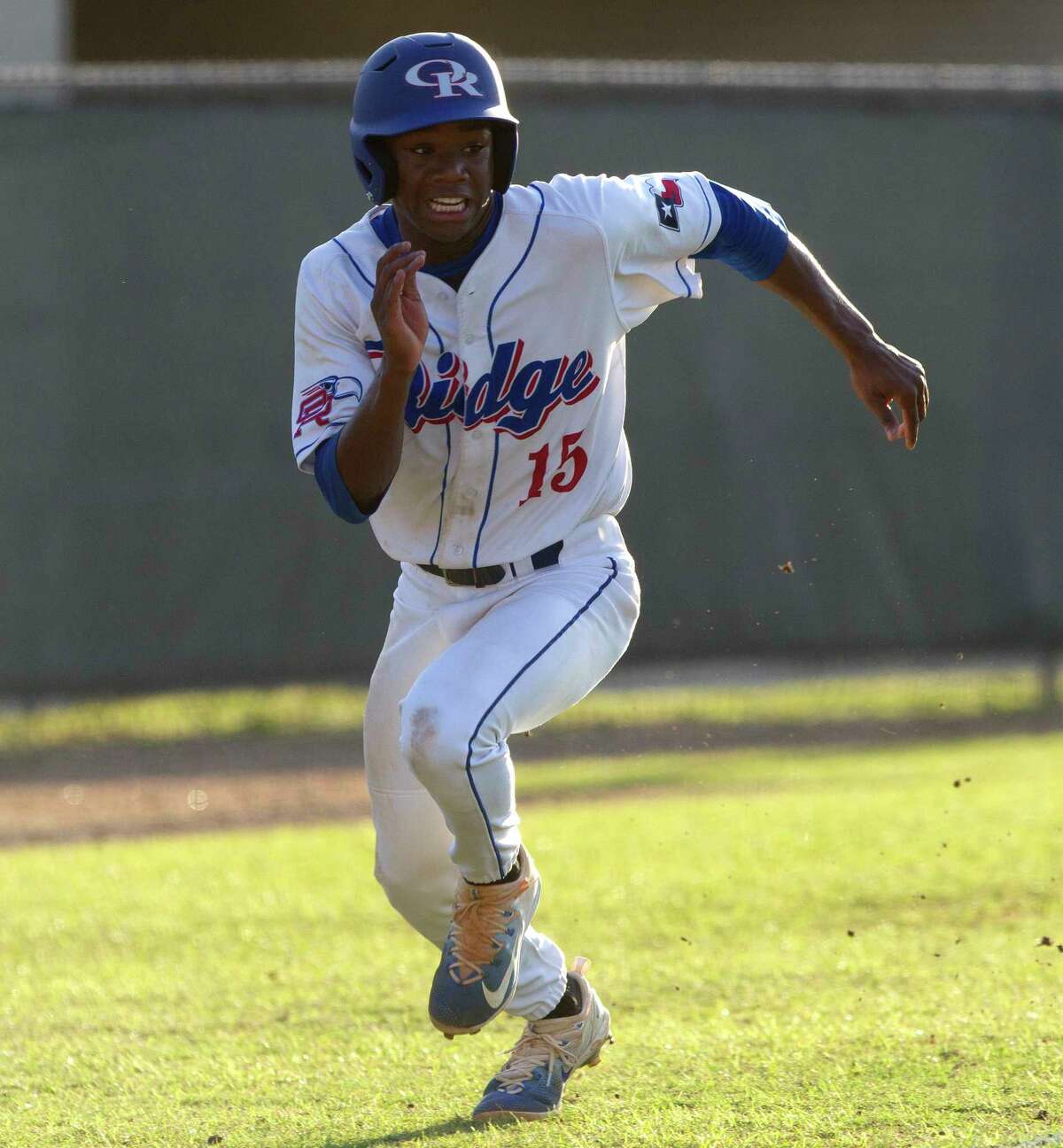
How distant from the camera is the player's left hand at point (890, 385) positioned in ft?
12.7

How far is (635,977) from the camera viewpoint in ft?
16.2

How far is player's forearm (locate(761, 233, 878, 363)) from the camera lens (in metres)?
3.95

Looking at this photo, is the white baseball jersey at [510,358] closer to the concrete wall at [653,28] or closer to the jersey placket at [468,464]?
the jersey placket at [468,464]

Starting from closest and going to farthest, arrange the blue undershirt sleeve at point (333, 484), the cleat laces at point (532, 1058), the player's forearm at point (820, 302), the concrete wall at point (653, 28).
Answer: the blue undershirt sleeve at point (333, 484)
the cleat laces at point (532, 1058)
the player's forearm at point (820, 302)
the concrete wall at point (653, 28)

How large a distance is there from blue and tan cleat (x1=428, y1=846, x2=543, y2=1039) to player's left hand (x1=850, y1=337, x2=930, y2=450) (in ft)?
4.33

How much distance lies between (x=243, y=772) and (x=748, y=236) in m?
5.15

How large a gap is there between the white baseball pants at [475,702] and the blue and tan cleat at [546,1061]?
0.07 meters

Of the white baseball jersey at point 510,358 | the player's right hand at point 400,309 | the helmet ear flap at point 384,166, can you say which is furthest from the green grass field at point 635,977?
the helmet ear flap at point 384,166

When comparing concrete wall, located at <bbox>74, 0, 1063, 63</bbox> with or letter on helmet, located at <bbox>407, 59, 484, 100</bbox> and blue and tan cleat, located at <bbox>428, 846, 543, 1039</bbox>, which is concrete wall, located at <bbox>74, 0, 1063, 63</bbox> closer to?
or letter on helmet, located at <bbox>407, 59, 484, 100</bbox>

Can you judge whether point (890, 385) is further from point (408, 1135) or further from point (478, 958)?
point (408, 1135)

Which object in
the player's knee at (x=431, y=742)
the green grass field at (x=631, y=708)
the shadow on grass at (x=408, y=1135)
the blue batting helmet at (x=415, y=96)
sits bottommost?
the green grass field at (x=631, y=708)

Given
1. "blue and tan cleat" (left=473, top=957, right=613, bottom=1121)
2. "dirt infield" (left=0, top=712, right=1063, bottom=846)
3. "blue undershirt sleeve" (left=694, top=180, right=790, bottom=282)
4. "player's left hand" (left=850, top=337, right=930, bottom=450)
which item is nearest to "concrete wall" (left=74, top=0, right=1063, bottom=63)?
"dirt infield" (left=0, top=712, right=1063, bottom=846)

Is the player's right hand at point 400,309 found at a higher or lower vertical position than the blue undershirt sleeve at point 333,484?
higher

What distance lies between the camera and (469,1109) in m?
3.71
